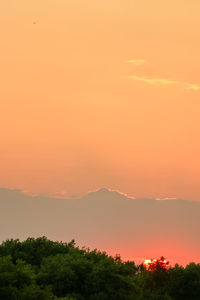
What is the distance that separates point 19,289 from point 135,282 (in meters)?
22.0

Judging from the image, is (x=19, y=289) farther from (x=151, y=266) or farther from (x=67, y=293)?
(x=151, y=266)

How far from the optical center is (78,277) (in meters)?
93.6

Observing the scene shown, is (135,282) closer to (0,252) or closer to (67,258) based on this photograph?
(67,258)

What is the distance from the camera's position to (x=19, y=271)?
260 ft

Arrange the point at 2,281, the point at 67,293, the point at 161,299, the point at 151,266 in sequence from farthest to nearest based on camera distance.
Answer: the point at 151,266 → the point at 161,299 → the point at 67,293 → the point at 2,281

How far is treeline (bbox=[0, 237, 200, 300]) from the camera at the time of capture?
78.6m

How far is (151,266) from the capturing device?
118188 mm

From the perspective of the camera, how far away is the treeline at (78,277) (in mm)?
78625

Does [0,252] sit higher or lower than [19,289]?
higher

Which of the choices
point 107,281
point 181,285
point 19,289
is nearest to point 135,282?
point 107,281

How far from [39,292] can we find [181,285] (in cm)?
3631

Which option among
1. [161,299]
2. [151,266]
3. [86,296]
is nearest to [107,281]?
[86,296]

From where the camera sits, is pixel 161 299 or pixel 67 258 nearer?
pixel 67 258


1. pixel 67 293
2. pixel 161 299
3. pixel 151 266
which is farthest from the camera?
pixel 151 266
